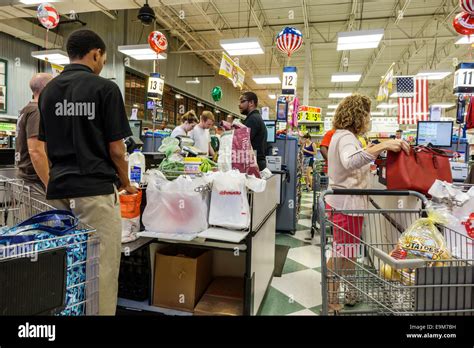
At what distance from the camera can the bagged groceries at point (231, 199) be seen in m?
2.03

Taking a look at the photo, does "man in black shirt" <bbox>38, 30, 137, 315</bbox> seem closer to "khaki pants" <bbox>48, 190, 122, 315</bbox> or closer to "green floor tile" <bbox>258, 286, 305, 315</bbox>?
"khaki pants" <bbox>48, 190, 122, 315</bbox>

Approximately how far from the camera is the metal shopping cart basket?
83cm

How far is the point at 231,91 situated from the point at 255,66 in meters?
4.01

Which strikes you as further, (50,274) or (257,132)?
(257,132)

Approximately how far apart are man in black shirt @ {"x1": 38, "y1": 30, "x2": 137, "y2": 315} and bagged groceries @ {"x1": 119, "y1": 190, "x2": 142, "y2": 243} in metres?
0.39

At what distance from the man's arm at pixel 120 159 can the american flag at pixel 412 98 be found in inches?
333

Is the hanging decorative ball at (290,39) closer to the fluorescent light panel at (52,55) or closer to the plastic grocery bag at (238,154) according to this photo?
the plastic grocery bag at (238,154)

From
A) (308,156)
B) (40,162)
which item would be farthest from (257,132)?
(308,156)

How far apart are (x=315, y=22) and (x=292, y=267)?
9.39m

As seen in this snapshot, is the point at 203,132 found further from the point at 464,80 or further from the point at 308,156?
the point at 308,156

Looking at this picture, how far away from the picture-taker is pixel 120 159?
67.4 inches

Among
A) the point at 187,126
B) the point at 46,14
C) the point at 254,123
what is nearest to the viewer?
the point at 254,123

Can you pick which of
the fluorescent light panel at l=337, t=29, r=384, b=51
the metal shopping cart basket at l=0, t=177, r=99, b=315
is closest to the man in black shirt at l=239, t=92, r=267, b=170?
the metal shopping cart basket at l=0, t=177, r=99, b=315
